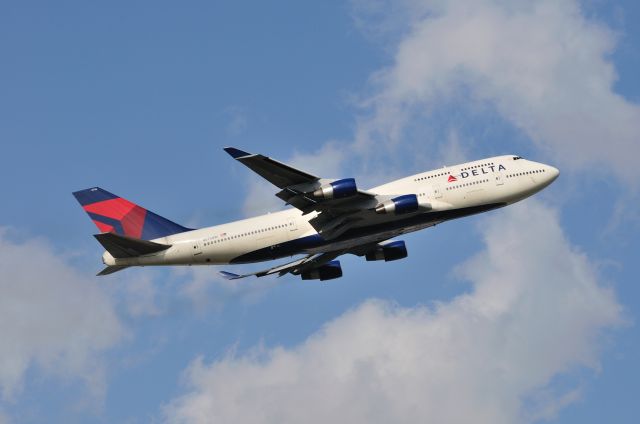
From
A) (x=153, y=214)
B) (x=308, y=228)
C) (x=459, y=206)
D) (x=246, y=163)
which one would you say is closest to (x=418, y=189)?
(x=459, y=206)

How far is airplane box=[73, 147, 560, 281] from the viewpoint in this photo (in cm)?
6975

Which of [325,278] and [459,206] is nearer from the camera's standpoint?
[459,206]

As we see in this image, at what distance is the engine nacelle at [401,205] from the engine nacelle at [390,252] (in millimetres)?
10246

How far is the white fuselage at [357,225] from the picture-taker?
7144cm

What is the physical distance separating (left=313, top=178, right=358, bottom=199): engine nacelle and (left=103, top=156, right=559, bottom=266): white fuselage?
382 cm

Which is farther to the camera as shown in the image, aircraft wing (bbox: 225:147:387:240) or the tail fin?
the tail fin

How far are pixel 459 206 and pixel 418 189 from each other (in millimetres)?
3023

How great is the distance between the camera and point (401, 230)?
7181 cm

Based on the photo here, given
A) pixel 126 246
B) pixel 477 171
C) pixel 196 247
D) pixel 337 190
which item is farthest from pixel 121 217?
pixel 477 171

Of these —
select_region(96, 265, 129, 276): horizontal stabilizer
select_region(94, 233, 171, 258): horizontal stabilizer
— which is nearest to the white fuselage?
select_region(94, 233, 171, 258): horizontal stabilizer

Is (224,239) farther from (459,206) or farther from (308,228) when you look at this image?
(459,206)

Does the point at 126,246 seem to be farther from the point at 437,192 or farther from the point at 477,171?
the point at 477,171

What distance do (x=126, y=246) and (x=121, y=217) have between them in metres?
6.84

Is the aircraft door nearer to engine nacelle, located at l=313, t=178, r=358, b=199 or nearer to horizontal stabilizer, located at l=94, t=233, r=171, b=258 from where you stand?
horizontal stabilizer, located at l=94, t=233, r=171, b=258
